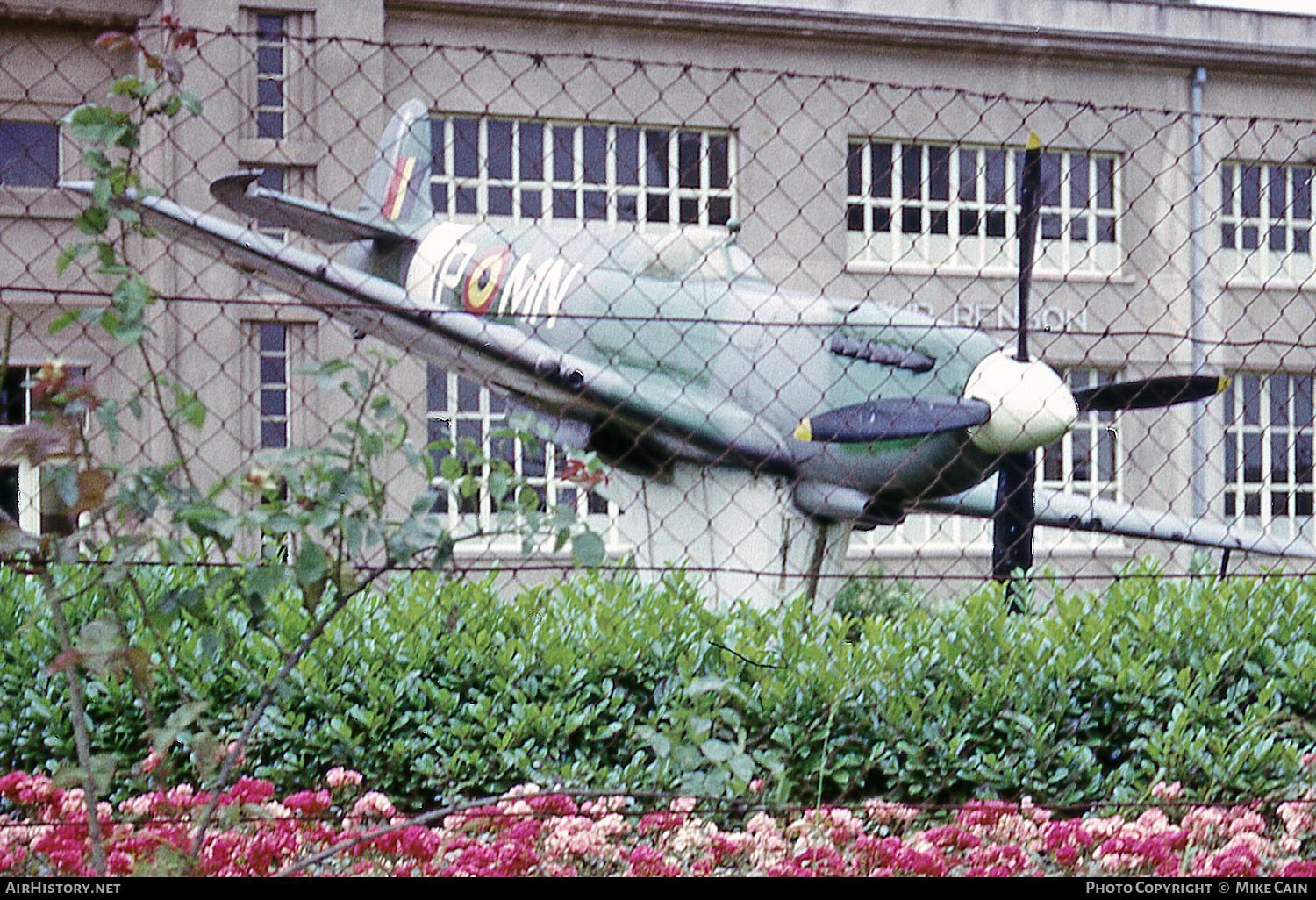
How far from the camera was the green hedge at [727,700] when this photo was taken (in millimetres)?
2156

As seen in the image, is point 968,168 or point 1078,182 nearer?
point 1078,182

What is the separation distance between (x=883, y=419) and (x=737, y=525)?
4.74 ft

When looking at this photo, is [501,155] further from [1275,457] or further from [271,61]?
[1275,457]

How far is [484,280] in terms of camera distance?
7605 millimetres

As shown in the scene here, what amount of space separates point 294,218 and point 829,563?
415 cm

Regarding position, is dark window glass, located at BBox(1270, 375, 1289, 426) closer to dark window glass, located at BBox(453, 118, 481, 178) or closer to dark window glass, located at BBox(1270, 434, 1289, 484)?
dark window glass, located at BBox(1270, 434, 1289, 484)

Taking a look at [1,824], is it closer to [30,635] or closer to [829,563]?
[30,635]

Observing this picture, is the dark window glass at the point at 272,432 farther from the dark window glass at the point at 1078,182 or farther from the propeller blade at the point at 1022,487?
the dark window glass at the point at 1078,182

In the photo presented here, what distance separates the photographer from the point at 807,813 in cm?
199

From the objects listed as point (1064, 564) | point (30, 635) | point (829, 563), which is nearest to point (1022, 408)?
point (829, 563)

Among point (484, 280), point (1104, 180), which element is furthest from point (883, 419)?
point (1104, 180)

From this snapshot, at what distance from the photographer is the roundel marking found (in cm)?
751

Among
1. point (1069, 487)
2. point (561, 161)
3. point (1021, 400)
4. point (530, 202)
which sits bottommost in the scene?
point (1069, 487)

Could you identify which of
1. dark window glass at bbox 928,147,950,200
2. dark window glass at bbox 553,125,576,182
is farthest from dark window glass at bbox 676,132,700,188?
dark window glass at bbox 928,147,950,200
